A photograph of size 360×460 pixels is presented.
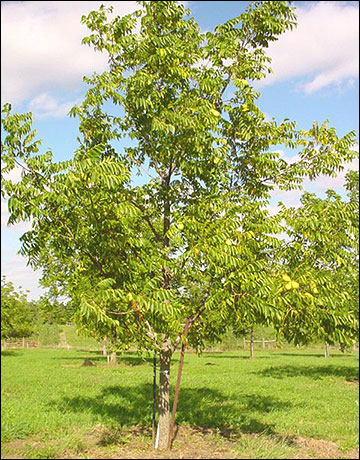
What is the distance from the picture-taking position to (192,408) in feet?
40.1

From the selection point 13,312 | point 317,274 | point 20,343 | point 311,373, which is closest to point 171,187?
point 317,274

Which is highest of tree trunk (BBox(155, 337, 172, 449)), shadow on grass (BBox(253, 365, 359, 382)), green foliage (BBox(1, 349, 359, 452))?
tree trunk (BBox(155, 337, 172, 449))

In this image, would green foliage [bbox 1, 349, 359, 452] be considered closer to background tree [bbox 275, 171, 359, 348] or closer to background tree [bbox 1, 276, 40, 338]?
background tree [bbox 275, 171, 359, 348]

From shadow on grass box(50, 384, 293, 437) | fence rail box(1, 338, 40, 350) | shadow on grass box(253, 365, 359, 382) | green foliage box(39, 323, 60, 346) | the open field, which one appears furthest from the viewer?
green foliage box(39, 323, 60, 346)

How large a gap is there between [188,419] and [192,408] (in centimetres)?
141

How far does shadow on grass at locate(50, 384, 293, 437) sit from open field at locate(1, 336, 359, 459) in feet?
0.09

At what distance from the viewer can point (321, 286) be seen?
657cm

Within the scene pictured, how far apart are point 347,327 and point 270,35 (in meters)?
5.92

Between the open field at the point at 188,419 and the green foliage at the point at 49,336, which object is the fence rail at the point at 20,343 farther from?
the open field at the point at 188,419

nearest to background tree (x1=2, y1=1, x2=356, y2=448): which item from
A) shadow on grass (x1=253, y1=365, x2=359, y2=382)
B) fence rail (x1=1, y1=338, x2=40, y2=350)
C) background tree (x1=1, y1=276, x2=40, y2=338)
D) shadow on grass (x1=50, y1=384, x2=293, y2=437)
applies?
shadow on grass (x1=50, y1=384, x2=293, y2=437)

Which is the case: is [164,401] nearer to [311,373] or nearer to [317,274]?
[317,274]

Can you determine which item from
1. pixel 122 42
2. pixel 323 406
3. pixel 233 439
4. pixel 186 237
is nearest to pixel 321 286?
pixel 186 237

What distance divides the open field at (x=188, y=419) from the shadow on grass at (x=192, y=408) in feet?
0.09

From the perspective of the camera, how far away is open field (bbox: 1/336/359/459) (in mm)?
8266
